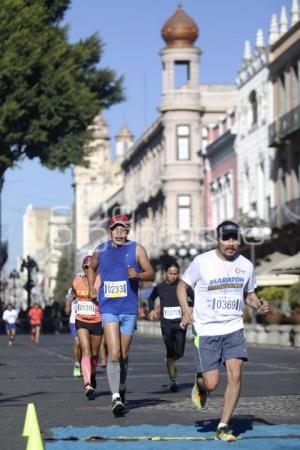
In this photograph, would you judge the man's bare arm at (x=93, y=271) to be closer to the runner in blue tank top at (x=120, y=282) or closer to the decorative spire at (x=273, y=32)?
the runner in blue tank top at (x=120, y=282)

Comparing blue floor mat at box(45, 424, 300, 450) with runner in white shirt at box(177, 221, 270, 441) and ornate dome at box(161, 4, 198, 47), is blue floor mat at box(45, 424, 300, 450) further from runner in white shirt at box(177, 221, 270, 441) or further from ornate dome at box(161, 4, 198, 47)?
ornate dome at box(161, 4, 198, 47)

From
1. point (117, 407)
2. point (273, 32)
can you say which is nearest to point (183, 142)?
point (273, 32)

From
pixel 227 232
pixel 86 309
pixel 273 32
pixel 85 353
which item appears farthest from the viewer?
pixel 273 32

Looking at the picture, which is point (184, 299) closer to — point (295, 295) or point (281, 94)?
point (295, 295)

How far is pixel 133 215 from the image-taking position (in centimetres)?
10306

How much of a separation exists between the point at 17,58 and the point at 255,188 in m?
21.1

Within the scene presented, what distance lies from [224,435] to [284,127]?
154ft

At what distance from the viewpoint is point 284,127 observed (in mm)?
57844

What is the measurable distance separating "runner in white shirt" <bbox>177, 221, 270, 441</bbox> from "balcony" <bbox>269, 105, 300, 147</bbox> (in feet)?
142

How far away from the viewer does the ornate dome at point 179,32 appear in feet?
283

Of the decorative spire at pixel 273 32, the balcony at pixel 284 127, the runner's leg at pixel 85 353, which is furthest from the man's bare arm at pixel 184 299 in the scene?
the decorative spire at pixel 273 32

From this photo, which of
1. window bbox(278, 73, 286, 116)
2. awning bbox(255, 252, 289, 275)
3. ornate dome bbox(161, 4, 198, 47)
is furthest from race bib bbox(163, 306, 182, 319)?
ornate dome bbox(161, 4, 198, 47)

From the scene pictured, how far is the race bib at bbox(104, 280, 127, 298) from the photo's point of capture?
47.8ft

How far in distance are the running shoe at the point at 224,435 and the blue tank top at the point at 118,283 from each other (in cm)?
327
